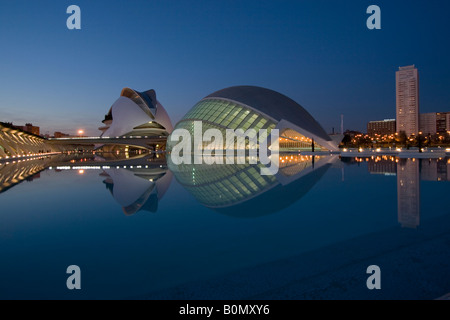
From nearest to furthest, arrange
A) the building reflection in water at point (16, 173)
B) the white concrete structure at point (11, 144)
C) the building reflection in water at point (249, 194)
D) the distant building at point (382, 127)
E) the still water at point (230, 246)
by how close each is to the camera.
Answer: the still water at point (230, 246) → the building reflection in water at point (249, 194) → the building reflection in water at point (16, 173) → the white concrete structure at point (11, 144) → the distant building at point (382, 127)

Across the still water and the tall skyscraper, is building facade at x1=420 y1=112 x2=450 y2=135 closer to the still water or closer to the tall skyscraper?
the tall skyscraper

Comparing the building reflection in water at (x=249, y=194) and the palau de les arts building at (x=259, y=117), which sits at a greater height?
the palau de les arts building at (x=259, y=117)

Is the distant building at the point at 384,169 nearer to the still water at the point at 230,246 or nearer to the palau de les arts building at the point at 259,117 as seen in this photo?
the still water at the point at 230,246

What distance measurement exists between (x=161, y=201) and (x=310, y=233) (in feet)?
14.8

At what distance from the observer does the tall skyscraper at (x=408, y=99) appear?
128750 millimetres

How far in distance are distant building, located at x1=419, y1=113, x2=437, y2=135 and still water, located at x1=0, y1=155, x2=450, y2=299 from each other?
484ft

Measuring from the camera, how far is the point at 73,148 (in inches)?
3622

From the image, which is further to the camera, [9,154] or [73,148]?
[73,148]

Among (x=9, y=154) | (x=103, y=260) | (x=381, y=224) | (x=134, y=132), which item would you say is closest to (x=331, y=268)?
(x=381, y=224)

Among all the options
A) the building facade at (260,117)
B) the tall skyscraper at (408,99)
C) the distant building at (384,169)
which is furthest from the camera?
the tall skyscraper at (408,99)

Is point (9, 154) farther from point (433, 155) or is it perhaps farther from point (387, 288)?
point (433, 155)

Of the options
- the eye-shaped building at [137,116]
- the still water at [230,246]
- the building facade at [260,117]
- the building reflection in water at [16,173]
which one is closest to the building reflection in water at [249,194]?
the still water at [230,246]

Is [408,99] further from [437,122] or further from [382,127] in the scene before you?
[382,127]

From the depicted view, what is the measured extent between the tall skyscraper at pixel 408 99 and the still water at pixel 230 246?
142635 millimetres
